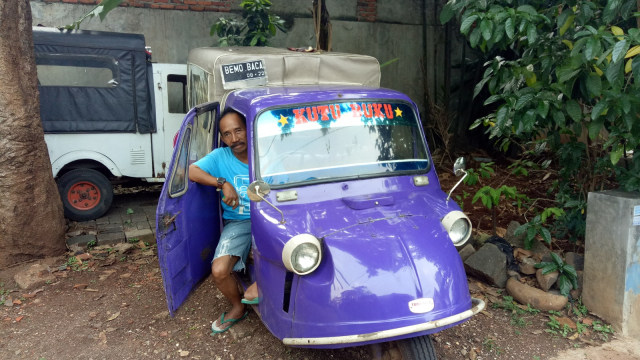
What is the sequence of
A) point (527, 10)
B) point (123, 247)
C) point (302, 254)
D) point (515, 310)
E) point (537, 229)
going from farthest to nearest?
point (123, 247), point (537, 229), point (515, 310), point (527, 10), point (302, 254)

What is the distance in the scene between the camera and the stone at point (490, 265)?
4.25 metres

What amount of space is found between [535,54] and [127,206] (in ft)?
19.4

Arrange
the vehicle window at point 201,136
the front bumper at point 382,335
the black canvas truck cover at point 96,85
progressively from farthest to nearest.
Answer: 1. the black canvas truck cover at point 96,85
2. the vehicle window at point 201,136
3. the front bumper at point 382,335

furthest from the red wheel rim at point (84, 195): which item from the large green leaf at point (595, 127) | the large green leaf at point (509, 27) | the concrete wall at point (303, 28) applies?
the large green leaf at point (595, 127)

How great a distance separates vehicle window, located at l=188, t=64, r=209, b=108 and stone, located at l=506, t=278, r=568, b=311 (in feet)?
11.0

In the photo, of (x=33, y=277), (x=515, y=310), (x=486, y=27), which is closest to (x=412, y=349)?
(x=515, y=310)

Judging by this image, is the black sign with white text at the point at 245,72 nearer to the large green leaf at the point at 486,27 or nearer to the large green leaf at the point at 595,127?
the large green leaf at the point at 486,27

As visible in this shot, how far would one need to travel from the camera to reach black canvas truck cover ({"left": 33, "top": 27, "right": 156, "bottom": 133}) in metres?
6.44

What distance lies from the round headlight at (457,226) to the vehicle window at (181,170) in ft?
5.98

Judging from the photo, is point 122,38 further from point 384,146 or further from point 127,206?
point 384,146

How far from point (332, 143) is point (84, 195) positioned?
4832 millimetres

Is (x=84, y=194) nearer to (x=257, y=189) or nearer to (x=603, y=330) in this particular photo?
(x=257, y=189)

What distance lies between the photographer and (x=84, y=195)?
22.1 ft

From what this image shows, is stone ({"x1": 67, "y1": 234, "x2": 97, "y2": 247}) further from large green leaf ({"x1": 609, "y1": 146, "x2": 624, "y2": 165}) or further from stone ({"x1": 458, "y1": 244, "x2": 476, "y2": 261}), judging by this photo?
large green leaf ({"x1": 609, "y1": 146, "x2": 624, "y2": 165})
